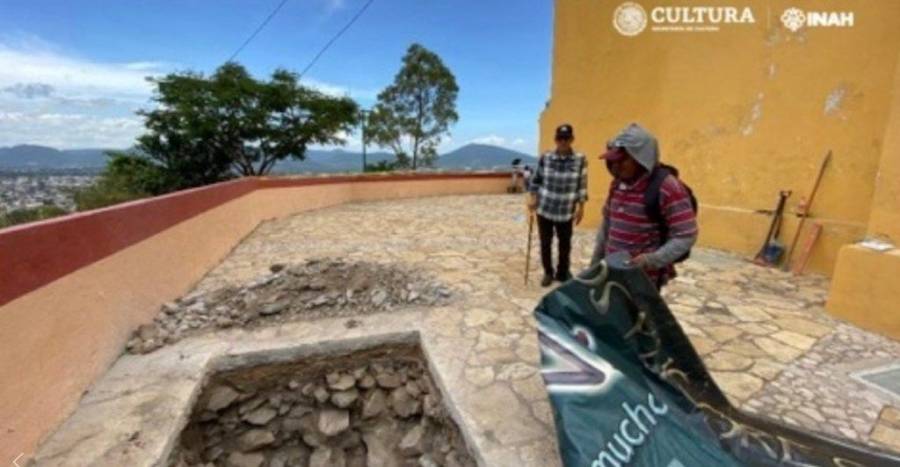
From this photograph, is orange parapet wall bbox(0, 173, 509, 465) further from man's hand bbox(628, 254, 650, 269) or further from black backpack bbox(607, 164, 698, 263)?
black backpack bbox(607, 164, 698, 263)

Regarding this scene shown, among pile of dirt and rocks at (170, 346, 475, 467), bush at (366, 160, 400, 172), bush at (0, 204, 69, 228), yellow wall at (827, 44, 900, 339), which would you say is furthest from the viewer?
bush at (366, 160, 400, 172)

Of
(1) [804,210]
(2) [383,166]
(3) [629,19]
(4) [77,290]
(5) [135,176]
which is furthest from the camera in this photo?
(2) [383,166]

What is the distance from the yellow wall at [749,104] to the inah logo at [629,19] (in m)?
0.09

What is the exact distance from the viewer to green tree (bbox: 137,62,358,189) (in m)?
15.7

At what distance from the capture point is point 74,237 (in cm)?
266

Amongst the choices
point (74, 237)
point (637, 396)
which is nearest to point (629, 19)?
point (637, 396)

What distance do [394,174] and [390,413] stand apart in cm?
996

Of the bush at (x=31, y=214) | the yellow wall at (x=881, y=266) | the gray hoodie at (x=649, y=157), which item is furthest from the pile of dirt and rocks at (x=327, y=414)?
the bush at (x=31, y=214)

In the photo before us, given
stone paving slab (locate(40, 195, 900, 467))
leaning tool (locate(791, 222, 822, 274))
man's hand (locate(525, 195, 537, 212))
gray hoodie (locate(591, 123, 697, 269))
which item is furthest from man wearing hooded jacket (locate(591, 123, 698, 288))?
leaning tool (locate(791, 222, 822, 274))

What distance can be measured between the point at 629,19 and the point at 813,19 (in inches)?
85.9

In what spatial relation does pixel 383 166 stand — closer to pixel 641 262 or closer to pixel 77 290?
pixel 77 290

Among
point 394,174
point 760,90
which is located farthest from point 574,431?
point 394,174

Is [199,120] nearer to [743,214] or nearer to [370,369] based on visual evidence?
[370,369]

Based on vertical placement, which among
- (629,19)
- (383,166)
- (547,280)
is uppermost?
(629,19)
